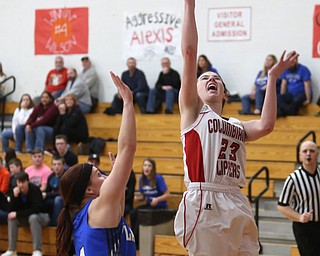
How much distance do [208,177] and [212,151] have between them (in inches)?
6.2

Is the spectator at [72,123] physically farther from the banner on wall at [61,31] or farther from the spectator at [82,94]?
the banner on wall at [61,31]

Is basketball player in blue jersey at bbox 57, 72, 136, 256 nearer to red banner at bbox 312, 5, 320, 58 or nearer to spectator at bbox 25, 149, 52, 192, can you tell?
spectator at bbox 25, 149, 52, 192

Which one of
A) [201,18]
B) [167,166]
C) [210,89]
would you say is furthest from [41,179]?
[210,89]

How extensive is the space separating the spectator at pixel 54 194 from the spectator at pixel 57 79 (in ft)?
12.0

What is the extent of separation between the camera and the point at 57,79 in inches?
546

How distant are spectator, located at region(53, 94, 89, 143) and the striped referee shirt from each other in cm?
536

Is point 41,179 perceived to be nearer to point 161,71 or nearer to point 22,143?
point 22,143

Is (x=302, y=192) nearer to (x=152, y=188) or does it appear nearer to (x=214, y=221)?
(x=152, y=188)

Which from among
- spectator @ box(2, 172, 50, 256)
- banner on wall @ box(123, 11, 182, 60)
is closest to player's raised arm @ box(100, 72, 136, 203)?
spectator @ box(2, 172, 50, 256)

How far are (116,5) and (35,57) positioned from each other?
2145mm

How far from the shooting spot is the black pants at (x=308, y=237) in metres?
7.30

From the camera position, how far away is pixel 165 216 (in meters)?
9.20

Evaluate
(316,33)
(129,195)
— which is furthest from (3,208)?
(316,33)

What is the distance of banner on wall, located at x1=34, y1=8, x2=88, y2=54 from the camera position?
563 inches
